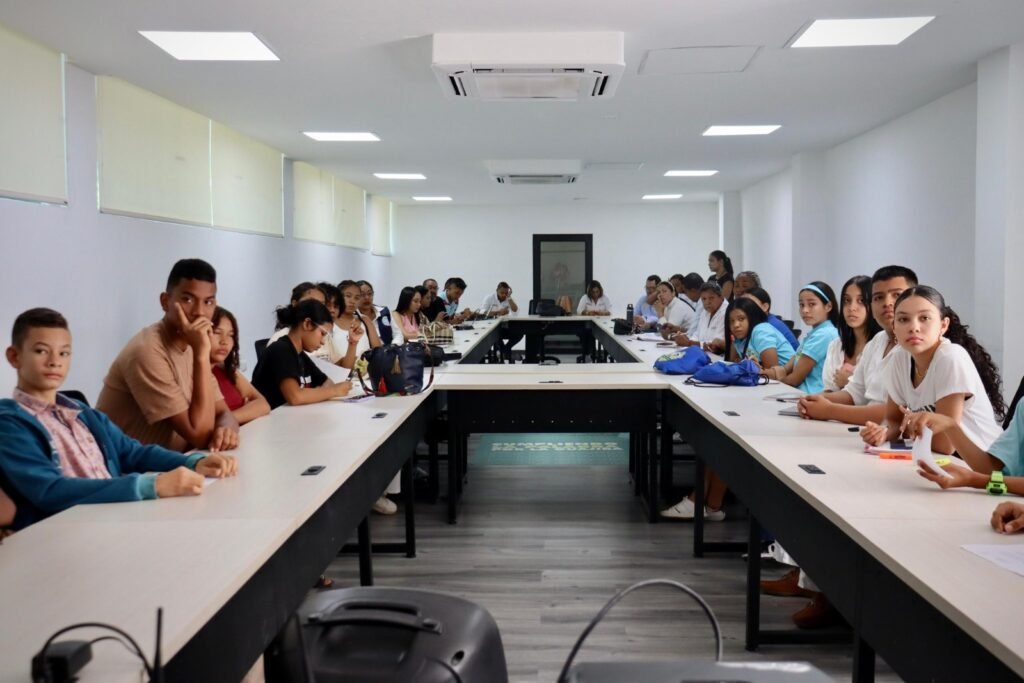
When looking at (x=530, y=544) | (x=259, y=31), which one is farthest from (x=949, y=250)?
(x=259, y=31)

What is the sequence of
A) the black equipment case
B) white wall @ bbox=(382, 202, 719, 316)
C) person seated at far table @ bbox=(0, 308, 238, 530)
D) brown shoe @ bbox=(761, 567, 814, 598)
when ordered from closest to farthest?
1. the black equipment case
2. person seated at far table @ bbox=(0, 308, 238, 530)
3. brown shoe @ bbox=(761, 567, 814, 598)
4. white wall @ bbox=(382, 202, 719, 316)

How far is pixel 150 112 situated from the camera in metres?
5.60

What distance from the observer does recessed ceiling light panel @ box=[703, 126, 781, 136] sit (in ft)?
23.0

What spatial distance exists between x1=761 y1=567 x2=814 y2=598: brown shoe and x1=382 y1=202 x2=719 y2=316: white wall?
11.4 metres

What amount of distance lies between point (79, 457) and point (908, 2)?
394 cm

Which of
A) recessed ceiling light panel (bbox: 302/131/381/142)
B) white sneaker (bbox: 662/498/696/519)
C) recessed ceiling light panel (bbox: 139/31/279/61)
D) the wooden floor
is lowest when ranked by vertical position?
the wooden floor

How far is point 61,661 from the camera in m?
1.03

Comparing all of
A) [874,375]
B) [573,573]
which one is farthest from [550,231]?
[874,375]

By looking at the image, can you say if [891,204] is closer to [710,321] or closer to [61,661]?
[710,321]

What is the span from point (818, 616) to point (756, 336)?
204 cm

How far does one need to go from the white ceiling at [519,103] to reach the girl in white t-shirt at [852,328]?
54.0 inches

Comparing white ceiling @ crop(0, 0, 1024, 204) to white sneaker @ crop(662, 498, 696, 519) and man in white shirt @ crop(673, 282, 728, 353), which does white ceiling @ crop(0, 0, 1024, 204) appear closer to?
man in white shirt @ crop(673, 282, 728, 353)

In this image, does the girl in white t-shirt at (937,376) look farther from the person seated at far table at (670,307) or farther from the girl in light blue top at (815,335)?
the person seated at far table at (670,307)

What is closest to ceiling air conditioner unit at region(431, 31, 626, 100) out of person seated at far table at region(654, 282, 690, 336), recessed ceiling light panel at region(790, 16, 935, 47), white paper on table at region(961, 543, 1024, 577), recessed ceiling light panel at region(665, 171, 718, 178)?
recessed ceiling light panel at region(790, 16, 935, 47)
